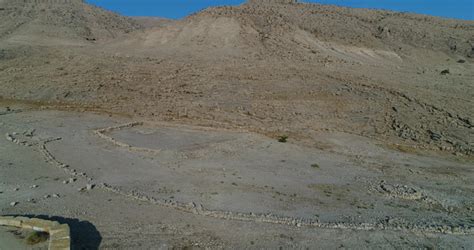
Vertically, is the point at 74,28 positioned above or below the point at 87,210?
above

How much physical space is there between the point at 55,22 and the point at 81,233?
64613 mm

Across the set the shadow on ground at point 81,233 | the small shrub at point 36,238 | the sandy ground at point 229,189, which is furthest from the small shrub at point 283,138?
the small shrub at point 36,238

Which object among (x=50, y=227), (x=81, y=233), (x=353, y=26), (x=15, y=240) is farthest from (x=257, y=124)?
(x=353, y=26)

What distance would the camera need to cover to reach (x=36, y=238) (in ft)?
37.0

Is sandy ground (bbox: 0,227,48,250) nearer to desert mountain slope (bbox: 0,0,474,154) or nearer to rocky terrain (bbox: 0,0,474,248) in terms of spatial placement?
rocky terrain (bbox: 0,0,474,248)

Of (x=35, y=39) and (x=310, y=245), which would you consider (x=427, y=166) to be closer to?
(x=310, y=245)

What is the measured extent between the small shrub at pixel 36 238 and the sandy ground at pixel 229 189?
2.71 feet

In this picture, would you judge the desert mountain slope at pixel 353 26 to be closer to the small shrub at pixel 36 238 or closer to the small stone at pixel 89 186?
the small stone at pixel 89 186

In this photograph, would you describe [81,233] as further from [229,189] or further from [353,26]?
[353,26]

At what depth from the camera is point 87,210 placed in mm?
13594

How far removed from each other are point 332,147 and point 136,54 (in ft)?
92.2

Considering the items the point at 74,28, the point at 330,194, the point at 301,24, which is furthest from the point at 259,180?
the point at 74,28

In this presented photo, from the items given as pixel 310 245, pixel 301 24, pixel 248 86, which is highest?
pixel 301 24

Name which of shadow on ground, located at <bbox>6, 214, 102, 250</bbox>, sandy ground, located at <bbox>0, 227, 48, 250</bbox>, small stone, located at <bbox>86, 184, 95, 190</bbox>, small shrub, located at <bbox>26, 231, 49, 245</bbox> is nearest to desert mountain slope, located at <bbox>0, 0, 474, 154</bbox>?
small stone, located at <bbox>86, 184, 95, 190</bbox>
